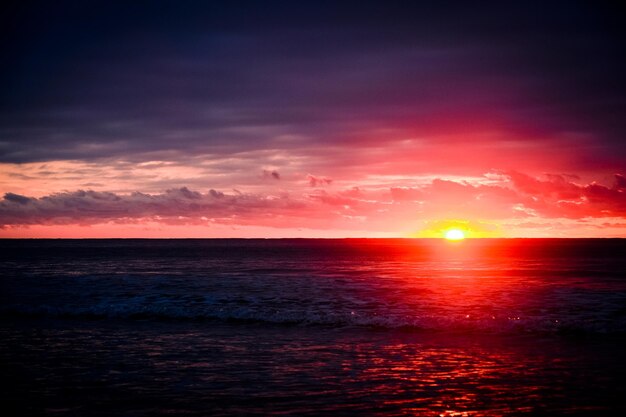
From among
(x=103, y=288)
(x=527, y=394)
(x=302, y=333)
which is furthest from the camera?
(x=103, y=288)

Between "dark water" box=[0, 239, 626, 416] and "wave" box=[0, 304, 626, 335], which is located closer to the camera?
"dark water" box=[0, 239, 626, 416]

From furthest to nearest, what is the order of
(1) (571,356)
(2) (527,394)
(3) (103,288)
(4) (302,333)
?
1. (3) (103,288)
2. (4) (302,333)
3. (1) (571,356)
4. (2) (527,394)

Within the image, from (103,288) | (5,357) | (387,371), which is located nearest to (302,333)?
(387,371)

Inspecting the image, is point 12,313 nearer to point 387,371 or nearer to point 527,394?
point 387,371

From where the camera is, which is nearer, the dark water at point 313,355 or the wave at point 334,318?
the dark water at point 313,355

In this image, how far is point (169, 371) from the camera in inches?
A: 611

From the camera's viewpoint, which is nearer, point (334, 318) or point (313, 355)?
point (313, 355)

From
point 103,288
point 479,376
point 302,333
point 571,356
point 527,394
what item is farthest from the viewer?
point 103,288

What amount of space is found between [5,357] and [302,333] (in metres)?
10.6

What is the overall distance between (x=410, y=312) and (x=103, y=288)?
24689mm

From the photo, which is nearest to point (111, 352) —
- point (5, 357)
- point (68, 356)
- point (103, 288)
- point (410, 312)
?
point (68, 356)

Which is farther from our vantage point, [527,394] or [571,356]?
[571,356]

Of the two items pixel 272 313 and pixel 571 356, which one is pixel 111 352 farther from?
pixel 571 356

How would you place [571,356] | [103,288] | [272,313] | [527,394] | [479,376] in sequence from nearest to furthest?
1. [527,394]
2. [479,376]
3. [571,356]
4. [272,313]
5. [103,288]
